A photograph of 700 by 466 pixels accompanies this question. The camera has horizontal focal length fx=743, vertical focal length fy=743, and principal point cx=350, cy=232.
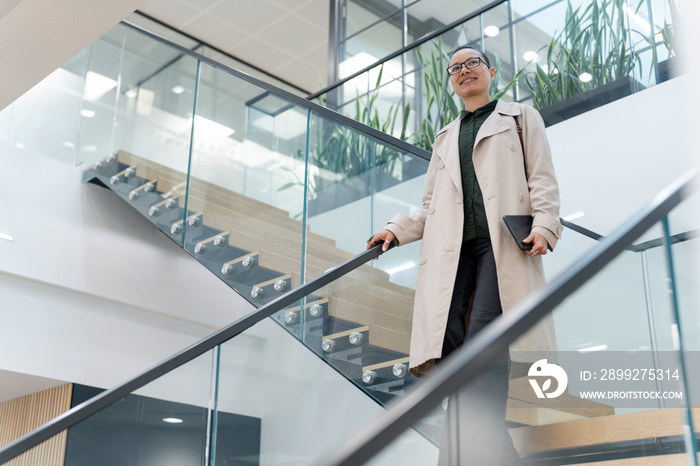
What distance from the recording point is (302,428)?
7.74 feet

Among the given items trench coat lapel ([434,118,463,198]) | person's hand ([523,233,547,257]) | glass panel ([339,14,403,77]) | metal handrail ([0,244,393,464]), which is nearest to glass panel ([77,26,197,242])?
metal handrail ([0,244,393,464])

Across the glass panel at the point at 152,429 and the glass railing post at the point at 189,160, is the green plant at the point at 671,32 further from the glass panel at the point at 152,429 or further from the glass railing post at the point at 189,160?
the glass panel at the point at 152,429

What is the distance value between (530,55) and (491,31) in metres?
0.52

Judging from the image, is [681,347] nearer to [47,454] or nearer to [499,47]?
[47,454]

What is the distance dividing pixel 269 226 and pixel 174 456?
211 cm

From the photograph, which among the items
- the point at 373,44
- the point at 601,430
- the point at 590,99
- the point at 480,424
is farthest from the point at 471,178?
the point at 373,44

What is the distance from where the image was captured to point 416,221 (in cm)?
254

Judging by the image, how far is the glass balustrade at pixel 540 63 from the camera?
15.6 feet

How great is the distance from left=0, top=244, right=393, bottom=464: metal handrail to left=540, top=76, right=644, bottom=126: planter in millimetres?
2818

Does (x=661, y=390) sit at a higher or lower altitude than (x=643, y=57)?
lower

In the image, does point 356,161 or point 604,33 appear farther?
point 604,33

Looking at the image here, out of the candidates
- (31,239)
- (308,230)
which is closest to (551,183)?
(308,230)

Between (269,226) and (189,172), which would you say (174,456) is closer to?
(269,226)

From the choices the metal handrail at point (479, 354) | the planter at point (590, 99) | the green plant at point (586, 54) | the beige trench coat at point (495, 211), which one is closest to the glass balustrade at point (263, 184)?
the beige trench coat at point (495, 211)
